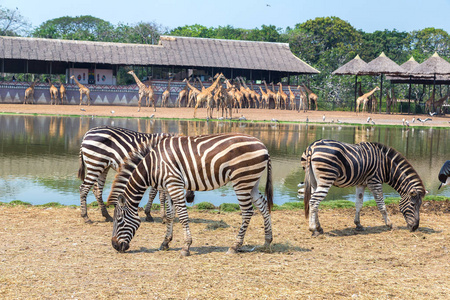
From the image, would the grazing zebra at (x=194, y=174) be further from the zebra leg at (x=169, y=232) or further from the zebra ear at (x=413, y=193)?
the zebra ear at (x=413, y=193)

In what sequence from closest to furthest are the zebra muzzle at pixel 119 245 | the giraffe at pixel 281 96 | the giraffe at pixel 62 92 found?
the zebra muzzle at pixel 119 245
the giraffe at pixel 62 92
the giraffe at pixel 281 96

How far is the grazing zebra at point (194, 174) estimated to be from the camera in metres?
7.14

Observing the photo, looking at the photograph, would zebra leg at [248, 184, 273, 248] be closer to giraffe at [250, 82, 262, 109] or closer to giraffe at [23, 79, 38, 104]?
giraffe at [23, 79, 38, 104]

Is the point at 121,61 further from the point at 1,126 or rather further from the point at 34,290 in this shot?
the point at 34,290

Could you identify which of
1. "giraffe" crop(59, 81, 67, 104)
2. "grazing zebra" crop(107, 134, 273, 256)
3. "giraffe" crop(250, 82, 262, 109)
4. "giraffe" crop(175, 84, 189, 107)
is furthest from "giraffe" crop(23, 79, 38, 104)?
"grazing zebra" crop(107, 134, 273, 256)

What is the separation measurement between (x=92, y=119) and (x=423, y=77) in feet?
94.4

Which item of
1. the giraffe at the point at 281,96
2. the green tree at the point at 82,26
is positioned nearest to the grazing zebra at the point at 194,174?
the giraffe at the point at 281,96

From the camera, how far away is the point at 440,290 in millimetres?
5633

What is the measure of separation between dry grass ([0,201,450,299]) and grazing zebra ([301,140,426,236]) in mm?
417

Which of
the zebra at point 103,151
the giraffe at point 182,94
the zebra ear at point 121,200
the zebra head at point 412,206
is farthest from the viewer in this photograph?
the giraffe at point 182,94

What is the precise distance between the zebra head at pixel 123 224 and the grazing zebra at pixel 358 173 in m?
2.76

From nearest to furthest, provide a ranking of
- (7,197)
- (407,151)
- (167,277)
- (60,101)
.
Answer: (167,277)
(7,197)
(407,151)
(60,101)

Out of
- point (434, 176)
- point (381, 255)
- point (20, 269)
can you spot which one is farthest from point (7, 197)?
point (434, 176)

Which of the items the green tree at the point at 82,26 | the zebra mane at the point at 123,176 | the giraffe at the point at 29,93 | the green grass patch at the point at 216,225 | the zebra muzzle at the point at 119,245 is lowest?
the green grass patch at the point at 216,225
